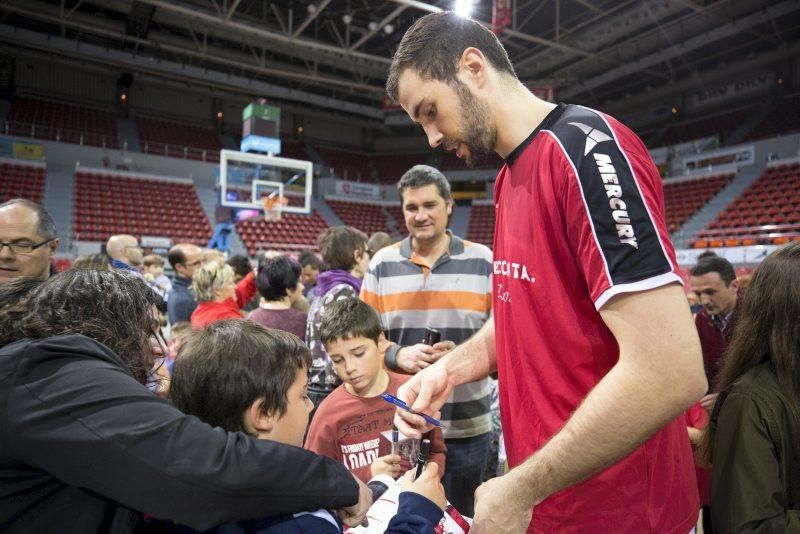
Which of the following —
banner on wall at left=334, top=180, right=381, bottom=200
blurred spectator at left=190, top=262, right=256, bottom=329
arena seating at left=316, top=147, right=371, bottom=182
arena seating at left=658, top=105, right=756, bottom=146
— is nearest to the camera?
blurred spectator at left=190, top=262, right=256, bottom=329

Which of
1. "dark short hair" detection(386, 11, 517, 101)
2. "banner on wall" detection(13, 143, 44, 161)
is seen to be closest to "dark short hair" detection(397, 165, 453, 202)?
"dark short hair" detection(386, 11, 517, 101)

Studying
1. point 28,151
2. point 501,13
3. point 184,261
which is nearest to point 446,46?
point 184,261

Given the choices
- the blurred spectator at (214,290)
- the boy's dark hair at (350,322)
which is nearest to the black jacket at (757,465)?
the boy's dark hair at (350,322)

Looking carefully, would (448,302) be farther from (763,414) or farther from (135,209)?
(135,209)

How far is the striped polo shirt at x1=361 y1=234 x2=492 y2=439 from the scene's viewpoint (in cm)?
259

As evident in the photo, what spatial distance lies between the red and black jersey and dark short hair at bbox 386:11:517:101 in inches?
9.0

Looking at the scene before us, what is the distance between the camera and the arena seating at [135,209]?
48.8 ft

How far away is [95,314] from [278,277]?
2449 mm

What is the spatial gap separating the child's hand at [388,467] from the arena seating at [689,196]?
53.0 ft

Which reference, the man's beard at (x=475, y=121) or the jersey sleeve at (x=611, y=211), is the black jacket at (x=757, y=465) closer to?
the jersey sleeve at (x=611, y=211)

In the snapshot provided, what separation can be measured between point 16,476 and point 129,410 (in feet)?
0.87

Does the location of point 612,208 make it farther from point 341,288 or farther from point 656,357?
Result: point 341,288

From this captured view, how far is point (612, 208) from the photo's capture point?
92 cm

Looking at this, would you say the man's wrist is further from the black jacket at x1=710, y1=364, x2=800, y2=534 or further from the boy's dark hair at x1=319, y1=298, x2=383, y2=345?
the black jacket at x1=710, y1=364, x2=800, y2=534
